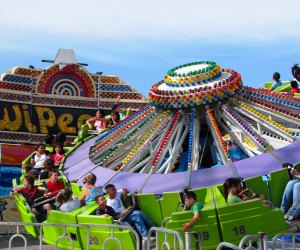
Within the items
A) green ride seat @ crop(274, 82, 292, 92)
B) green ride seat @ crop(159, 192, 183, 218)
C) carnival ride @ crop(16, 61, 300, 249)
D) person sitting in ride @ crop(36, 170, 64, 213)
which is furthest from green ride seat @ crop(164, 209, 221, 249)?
green ride seat @ crop(274, 82, 292, 92)

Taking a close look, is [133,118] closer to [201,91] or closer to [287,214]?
[201,91]

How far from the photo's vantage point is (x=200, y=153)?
10.4 metres

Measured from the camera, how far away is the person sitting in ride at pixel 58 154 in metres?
12.2

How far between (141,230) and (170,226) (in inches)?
40.3

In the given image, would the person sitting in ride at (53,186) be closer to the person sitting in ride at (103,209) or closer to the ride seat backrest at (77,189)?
the ride seat backrest at (77,189)

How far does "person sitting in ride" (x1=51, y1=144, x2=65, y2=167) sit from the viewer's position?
1219cm

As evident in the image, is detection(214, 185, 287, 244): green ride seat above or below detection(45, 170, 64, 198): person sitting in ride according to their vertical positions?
below

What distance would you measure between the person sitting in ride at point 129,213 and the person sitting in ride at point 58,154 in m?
3.43

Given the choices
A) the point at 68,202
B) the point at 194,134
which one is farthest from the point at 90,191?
the point at 194,134

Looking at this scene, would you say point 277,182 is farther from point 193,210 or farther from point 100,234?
point 100,234

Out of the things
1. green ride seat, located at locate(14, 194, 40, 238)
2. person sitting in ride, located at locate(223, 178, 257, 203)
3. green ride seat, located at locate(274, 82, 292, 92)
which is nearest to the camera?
person sitting in ride, located at locate(223, 178, 257, 203)

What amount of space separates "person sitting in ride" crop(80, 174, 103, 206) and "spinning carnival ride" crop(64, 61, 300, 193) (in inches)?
18.2

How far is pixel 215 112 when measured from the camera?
10406 mm

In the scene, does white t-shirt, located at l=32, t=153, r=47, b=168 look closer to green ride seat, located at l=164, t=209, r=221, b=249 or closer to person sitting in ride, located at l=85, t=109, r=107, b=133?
person sitting in ride, located at l=85, t=109, r=107, b=133
